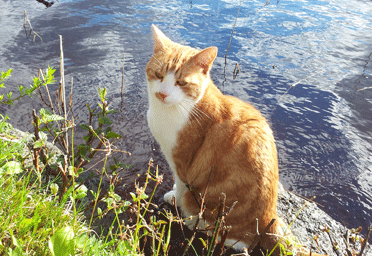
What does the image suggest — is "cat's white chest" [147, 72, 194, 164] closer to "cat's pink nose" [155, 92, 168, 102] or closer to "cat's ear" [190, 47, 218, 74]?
"cat's pink nose" [155, 92, 168, 102]

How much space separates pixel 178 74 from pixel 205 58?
0.78ft

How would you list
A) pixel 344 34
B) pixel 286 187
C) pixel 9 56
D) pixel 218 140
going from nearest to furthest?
pixel 218 140, pixel 286 187, pixel 9 56, pixel 344 34

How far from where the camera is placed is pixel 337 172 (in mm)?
3369

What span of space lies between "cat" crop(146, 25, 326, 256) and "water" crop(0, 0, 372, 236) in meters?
0.66

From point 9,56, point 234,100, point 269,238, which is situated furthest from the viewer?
point 9,56

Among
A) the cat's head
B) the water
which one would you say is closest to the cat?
the cat's head

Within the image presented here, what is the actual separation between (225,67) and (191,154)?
356 cm

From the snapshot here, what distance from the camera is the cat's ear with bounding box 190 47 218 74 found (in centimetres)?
206

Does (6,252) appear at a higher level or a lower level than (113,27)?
higher

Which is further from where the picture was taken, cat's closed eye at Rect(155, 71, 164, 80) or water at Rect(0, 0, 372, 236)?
water at Rect(0, 0, 372, 236)

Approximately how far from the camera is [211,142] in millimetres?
2098

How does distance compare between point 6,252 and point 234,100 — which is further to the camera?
point 234,100

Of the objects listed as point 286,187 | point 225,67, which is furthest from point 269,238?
point 225,67

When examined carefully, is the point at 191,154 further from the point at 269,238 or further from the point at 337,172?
the point at 337,172
